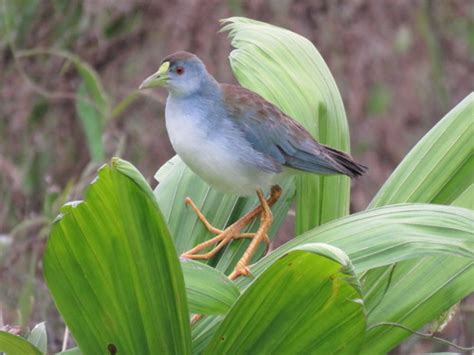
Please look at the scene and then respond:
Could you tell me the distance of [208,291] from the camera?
7.29 feet

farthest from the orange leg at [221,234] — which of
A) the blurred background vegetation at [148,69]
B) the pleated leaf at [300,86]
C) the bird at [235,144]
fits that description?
the blurred background vegetation at [148,69]

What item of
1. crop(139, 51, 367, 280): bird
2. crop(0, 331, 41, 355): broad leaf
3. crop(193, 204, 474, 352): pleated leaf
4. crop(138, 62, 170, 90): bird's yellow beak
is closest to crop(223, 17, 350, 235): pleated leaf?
crop(139, 51, 367, 280): bird

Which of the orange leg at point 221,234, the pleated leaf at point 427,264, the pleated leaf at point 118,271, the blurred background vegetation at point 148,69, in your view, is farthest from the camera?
the blurred background vegetation at point 148,69

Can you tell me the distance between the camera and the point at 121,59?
6156mm

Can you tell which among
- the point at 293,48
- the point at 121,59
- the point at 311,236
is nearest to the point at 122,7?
the point at 121,59

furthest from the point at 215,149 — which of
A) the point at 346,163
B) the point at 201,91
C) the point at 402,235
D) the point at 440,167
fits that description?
the point at 402,235

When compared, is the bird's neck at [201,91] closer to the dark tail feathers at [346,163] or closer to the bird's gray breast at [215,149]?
the bird's gray breast at [215,149]

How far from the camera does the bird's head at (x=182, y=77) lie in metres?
2.97

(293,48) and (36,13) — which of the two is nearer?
(293,48)

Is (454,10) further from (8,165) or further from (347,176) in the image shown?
(347,176)

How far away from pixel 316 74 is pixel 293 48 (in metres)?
0.10

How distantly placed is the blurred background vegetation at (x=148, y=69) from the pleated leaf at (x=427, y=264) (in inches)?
115

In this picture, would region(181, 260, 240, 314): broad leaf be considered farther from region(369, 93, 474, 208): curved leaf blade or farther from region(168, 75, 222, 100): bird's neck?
region(168, 75, 222, 100): bird's neck

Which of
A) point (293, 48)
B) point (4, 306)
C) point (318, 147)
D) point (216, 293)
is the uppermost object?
point (293, 48)
